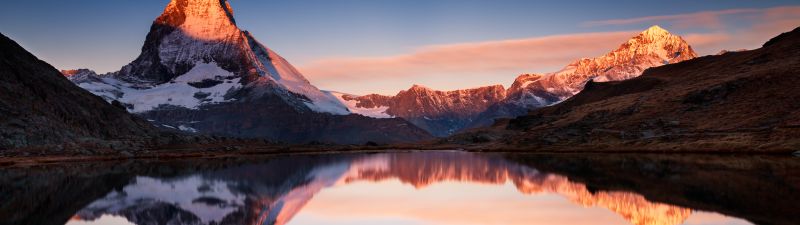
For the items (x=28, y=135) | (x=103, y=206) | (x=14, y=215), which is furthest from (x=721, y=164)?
(x=28, y=135)

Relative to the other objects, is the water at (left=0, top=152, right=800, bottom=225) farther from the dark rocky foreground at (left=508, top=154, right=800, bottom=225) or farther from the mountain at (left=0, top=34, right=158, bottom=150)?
the mountain at (left=0, top=34, right=158, bottom=150)

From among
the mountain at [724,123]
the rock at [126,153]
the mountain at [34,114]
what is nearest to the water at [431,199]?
the mountain at [724,123]

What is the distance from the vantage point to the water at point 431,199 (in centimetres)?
4278

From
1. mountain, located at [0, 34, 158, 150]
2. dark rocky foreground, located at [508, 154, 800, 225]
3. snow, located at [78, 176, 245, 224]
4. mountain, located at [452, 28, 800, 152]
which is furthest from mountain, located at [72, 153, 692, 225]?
mountain, located at [0, 34, 158, 150]

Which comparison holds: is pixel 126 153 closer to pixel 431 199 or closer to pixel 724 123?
pixel 431 199

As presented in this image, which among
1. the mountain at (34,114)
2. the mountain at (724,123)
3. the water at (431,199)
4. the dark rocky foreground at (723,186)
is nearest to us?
the dark rocky foreground at (723,186)

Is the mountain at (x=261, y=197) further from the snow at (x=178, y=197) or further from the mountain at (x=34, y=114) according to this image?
the mountain at (x=34, y=114)

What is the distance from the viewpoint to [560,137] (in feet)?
649

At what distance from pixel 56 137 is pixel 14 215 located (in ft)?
447

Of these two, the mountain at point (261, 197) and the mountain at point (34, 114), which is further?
the mountain at point (34, 114)

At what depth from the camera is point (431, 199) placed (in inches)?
2292

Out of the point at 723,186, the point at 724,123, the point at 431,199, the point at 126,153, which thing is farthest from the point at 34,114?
the point at 724,123

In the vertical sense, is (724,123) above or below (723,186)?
above

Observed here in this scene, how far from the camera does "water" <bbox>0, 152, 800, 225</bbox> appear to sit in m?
42.8
